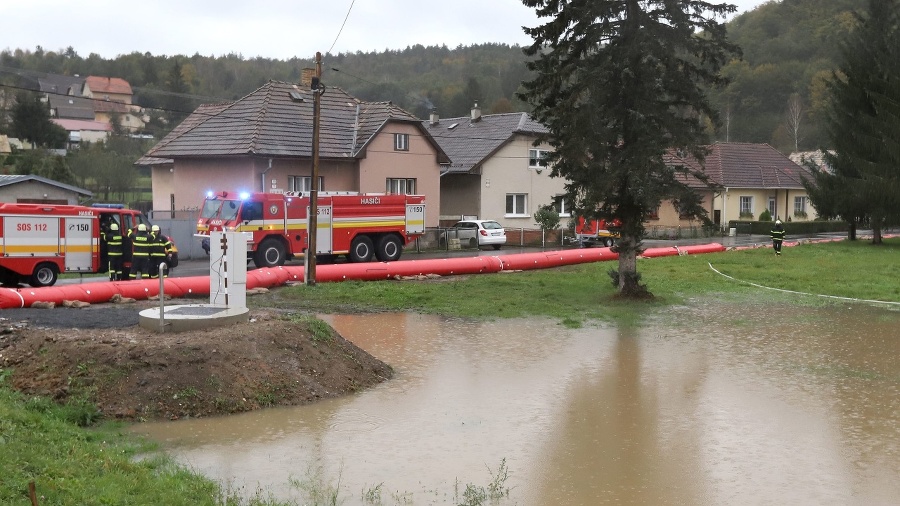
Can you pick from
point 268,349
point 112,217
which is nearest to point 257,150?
point 112,217

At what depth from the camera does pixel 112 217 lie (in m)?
25.7

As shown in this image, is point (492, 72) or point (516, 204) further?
point (492, 72)

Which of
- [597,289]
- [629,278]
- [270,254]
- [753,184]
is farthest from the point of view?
[753,184]

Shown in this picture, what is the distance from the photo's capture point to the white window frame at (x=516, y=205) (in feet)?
162

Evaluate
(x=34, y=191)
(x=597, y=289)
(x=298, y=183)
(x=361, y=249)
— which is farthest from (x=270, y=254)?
(x=34, y=191)

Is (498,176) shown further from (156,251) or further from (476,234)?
(156,251)

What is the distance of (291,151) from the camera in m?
38.5

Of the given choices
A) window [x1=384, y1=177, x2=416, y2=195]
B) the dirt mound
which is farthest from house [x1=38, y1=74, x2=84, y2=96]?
the dirt mound

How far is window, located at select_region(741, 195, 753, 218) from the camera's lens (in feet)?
200

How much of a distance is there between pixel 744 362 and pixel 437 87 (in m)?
76.5

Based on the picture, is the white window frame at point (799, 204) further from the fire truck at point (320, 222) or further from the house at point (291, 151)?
the fire truck at point (320, 222)

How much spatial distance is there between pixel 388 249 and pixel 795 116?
232 feet

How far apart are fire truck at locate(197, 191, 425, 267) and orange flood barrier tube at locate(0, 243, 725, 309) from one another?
134 inches

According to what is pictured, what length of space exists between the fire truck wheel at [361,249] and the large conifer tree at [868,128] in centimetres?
2243
